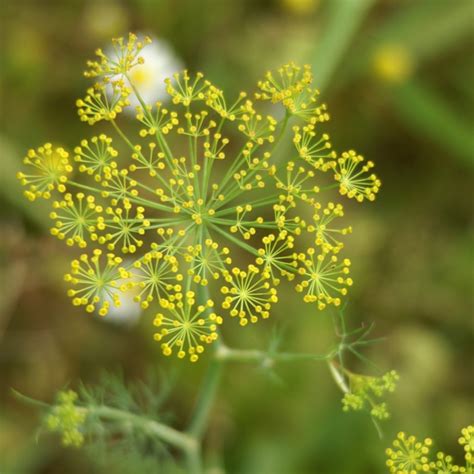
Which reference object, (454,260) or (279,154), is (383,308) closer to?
(454,260)

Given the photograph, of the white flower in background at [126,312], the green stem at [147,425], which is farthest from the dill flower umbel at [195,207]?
the white flower in background at [126,312]

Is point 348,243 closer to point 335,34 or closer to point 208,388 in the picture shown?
point 335,34

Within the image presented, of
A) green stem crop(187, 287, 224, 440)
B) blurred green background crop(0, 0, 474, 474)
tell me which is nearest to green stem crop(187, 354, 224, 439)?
green stem crop(187, 287, 224, 440)

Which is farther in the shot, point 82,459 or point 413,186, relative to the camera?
point 413,186

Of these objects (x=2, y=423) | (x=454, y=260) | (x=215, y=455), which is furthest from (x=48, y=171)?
(x=454, y=260)

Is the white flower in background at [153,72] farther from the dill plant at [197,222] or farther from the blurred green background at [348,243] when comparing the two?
the dill plant at [197,222]

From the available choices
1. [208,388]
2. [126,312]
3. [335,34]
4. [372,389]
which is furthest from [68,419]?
[335,34]
